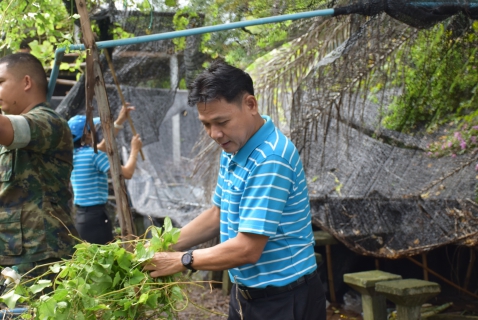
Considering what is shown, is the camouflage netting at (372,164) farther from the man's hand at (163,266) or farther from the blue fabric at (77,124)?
the blue fabric at (77,124)

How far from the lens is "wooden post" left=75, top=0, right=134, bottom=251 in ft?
9.82

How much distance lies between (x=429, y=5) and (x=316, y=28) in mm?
1418

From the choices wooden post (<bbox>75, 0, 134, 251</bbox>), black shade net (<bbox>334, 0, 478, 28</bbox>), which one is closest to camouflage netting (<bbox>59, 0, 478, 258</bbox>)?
black shade net (<bbox>334, 0, 478, 28</bbox>)

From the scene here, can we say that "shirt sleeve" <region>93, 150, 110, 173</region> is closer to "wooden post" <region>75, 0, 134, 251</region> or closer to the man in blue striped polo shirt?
"wooden post" <region>75, 0, 134, 251</region>

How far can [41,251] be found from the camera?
308cm

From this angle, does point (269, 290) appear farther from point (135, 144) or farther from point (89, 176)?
point (89, 176)

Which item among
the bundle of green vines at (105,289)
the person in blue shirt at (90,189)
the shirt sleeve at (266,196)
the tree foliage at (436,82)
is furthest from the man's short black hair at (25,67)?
the tree foliage at (436,82)

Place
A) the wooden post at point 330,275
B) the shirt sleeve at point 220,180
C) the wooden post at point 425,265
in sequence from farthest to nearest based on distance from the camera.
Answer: the wooden post at point 330,275 → the wooden post at point 425,265 → the shirt sleeve at point 220,180

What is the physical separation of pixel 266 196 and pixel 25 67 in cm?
185

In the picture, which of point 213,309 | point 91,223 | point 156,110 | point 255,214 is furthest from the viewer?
point 213,309

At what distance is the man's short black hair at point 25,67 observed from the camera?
3.25m

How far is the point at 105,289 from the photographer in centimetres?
214

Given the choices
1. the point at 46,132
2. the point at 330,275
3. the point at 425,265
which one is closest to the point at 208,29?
the point at 46,132

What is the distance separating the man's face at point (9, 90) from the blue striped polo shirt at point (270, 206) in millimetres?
1461
